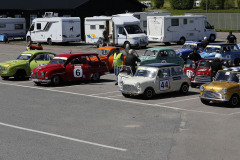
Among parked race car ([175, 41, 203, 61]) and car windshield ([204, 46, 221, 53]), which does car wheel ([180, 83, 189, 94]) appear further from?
parked race car ([175, 41, 203, 61])

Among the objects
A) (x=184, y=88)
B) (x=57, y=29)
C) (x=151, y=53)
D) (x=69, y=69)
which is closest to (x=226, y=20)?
(x=57, y=29)

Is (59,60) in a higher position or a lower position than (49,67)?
higher

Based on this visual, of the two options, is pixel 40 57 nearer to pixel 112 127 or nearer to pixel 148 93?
pixel 148 93

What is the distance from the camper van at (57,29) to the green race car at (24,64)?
21.9 m

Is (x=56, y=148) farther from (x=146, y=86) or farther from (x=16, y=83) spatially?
(x=16, y=83)

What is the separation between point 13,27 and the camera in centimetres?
5669

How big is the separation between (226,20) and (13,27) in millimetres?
36424

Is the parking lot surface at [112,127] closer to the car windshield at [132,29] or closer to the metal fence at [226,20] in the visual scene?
the car windshield at [132,29]

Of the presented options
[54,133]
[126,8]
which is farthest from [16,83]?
[126,8]

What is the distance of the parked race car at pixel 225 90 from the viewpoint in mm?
16656

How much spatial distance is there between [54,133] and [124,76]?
7.24 meters

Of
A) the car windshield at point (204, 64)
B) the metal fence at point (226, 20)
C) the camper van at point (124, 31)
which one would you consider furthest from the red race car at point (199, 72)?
the metal fence at point (226, 20)

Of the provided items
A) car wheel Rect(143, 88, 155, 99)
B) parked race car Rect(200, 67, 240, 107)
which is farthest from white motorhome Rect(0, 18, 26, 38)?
parked race car Rect(200, 67, 240, 107)

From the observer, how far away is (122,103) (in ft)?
58.9
